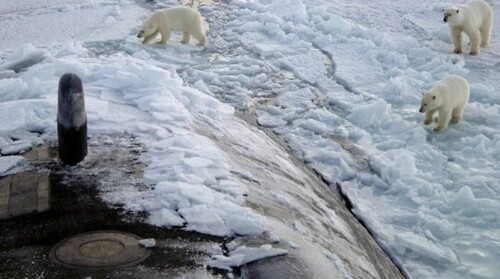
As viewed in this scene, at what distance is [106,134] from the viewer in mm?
5234

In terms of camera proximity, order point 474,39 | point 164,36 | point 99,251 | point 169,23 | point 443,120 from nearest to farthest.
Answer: point 99,251 < point 443,120 < point 169,23 < point 164,36 < point 474,39

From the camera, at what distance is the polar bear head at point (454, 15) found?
33.4ft

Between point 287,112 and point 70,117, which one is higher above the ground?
point 70,117

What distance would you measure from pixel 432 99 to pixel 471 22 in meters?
3.53

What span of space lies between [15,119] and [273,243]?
2780 mm

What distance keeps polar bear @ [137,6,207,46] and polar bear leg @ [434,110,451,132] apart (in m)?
4.24

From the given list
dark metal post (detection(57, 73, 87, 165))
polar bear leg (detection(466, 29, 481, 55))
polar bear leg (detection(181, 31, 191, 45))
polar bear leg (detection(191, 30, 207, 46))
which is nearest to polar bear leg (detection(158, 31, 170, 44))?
polar bear leg (detection(181, 31, 191, 45))

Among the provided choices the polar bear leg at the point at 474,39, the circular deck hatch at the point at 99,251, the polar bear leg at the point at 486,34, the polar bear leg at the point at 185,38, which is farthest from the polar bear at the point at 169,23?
the circular deck hatch at the point at 99,251

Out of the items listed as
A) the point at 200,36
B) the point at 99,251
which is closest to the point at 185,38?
the point at 200,36

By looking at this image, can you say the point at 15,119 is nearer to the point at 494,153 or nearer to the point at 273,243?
the point at 273,243

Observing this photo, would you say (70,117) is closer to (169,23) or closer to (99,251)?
(99,251)

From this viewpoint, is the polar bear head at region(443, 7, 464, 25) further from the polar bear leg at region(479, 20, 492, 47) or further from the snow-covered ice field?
the polar bear leg at region(479, 20, 492, 47)

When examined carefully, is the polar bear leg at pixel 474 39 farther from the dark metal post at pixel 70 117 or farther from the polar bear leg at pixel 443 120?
the dark metal post at pixel 70 117

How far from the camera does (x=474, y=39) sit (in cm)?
1047
